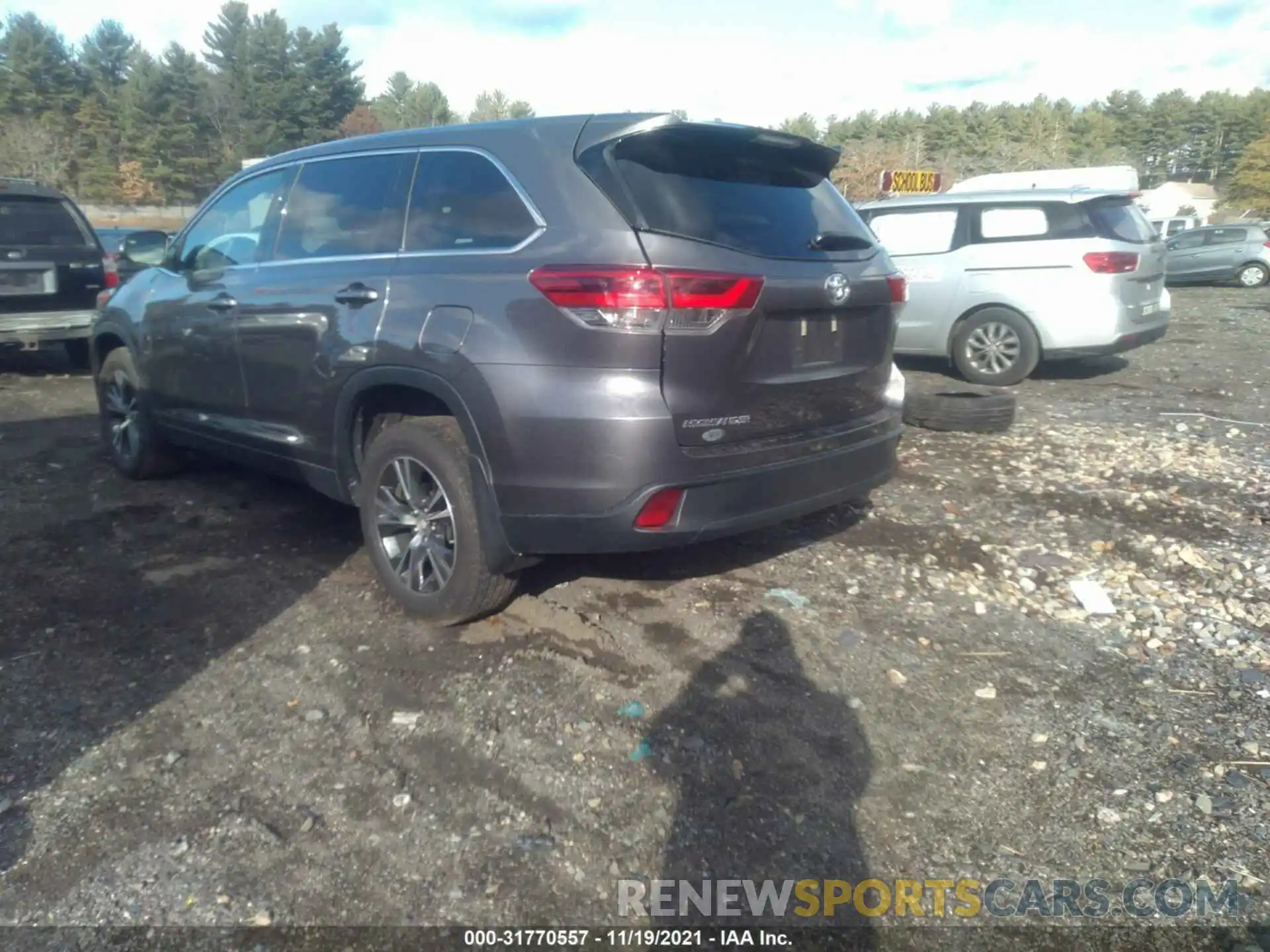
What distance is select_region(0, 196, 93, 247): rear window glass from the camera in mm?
9297

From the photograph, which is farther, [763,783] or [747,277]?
[747,277]

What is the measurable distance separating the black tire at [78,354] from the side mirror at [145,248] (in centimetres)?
450

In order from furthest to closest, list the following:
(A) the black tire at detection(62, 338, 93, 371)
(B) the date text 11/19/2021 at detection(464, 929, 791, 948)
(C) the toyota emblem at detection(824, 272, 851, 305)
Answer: (A) the black tire at detection(62, 338, 93, 371) → (C) the toyota emblem at detection(824, 272, 851, 305) → (B) the date text 11/19/2021 at detection(464, 929, 791, 948)

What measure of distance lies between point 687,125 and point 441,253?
3.43 ft

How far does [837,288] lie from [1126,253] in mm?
6496

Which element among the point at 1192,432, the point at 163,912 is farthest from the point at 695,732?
the point at 1192,432

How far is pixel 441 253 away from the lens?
3.83m

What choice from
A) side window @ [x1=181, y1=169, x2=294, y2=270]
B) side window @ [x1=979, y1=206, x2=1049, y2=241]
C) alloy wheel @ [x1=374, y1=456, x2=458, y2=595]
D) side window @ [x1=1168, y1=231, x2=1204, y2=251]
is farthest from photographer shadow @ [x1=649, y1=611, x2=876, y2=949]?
side window @ [x1=1168, y1=231, x2=1204, y2=251]

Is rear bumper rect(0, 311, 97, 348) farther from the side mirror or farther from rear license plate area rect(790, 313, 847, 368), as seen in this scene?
rear license plate area rect(790, 313, 847, 368)

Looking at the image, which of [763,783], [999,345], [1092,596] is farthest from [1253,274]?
[763,783]

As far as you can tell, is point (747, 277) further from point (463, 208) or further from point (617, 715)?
point (617, 715)

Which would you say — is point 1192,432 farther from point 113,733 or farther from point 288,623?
point 113,733

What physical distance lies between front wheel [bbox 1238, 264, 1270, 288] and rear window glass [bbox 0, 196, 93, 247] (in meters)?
26.0

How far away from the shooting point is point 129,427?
6.10 m
